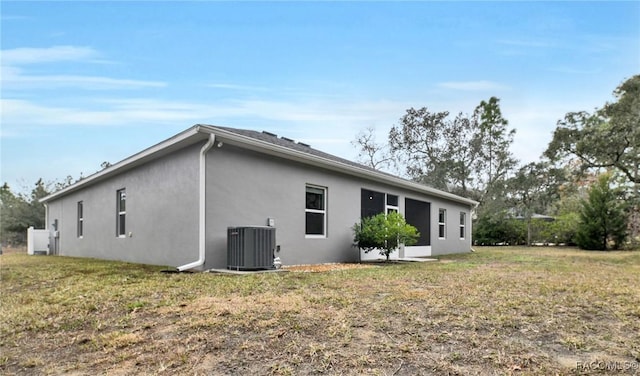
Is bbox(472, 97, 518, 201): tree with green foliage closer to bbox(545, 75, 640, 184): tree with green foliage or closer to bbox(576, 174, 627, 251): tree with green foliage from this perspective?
bbox(576, 174, 627, 251): tree with green foliage

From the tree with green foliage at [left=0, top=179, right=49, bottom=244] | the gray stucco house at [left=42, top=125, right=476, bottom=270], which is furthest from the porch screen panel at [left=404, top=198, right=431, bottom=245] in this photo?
the tree with green foliage at [left=0, top=179, right=49, bottom=244]

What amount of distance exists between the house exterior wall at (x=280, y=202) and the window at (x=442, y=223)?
532 cm

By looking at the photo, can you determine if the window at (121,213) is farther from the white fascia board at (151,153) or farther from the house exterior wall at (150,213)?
the white fascia board at (151,153)

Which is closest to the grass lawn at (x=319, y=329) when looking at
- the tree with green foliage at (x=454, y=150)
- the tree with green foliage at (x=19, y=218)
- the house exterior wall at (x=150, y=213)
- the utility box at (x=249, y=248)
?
the utility box at (x=249, y=248)

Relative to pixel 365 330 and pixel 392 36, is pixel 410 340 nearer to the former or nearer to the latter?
pixel 365 330

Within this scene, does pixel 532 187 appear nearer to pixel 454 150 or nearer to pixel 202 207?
pixel 454 150

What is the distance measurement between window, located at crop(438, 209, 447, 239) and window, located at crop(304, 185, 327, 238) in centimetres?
789

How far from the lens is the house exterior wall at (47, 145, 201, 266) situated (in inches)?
321

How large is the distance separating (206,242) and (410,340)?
540 cm

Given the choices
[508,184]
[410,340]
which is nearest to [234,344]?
[410,340]

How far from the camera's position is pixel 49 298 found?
5.11m

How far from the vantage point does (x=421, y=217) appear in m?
15.4

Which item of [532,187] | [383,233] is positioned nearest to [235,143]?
[383,233]

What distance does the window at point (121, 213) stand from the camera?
10.9 meters
